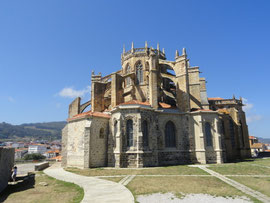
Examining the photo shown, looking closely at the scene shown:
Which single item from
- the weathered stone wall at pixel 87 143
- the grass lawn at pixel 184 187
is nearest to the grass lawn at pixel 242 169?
the grass lawn at pixel 184 187

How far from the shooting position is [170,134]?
2281 cm

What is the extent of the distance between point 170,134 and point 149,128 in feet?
11.8

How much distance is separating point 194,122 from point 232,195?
577 inches

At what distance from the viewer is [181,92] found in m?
24.2

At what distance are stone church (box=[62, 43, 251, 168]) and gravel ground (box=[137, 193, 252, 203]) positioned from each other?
10218 millimetres

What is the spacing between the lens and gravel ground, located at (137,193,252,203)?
7996 millimetres

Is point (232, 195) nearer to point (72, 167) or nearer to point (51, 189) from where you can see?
point (51, 189)

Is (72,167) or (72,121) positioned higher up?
(72,121)

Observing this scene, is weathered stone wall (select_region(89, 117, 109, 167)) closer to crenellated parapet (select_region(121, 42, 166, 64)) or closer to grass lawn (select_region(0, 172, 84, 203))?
grass lawn (select_region(0, 172, 84, 203))

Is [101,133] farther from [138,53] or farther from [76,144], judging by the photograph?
[138,53]

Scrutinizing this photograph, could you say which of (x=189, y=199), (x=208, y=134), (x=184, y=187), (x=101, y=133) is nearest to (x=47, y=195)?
(x=189, y=199)

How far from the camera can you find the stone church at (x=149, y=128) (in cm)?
1972

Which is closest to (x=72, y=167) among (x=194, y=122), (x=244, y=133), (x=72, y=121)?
(x=72, y=121)

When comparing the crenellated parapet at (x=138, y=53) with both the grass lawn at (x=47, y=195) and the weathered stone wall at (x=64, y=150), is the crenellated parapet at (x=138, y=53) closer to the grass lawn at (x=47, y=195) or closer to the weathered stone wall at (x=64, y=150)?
the weathered stone wall at (x=64, y=150)
